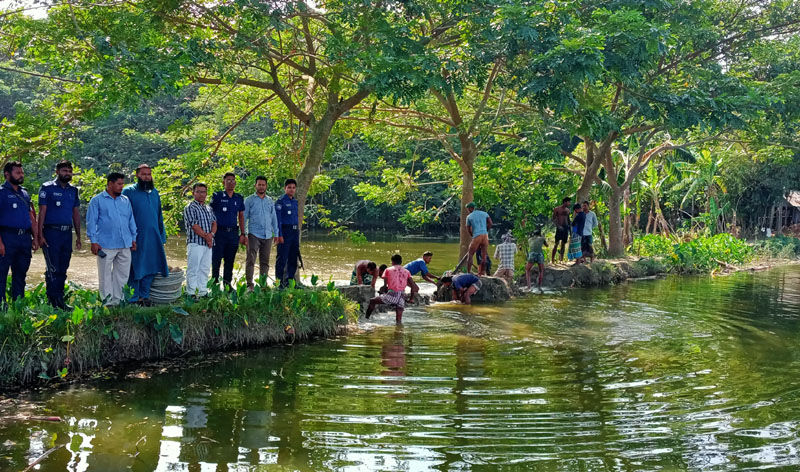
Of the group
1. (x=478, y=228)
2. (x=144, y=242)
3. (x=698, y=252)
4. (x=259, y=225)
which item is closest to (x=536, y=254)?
(x=478, y=228)

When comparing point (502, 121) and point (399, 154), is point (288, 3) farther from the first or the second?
point (399, 154)

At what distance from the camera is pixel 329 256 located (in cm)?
2353

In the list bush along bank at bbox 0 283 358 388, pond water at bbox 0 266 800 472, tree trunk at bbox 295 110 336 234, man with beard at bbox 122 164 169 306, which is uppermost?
tree trunk at bbox 295 110 336 234

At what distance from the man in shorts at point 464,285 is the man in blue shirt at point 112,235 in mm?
6463

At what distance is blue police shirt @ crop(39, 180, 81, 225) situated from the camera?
7.89m

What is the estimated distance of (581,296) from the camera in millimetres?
14836

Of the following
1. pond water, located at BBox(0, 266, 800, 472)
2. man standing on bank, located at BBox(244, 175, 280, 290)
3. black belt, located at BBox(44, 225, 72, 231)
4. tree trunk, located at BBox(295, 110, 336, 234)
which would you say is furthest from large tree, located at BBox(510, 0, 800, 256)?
black belt, located at BBox(44, 225, 72, 231)

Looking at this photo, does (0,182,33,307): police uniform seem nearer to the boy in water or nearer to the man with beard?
the man with beard

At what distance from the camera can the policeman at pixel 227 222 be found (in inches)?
382

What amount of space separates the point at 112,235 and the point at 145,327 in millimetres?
1106

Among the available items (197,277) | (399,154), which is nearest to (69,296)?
(197,277)

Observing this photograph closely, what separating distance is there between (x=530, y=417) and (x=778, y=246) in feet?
79.5

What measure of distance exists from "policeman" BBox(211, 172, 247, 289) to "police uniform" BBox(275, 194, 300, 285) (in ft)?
2.38

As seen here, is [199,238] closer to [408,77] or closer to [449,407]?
[408,77]
